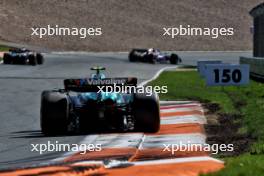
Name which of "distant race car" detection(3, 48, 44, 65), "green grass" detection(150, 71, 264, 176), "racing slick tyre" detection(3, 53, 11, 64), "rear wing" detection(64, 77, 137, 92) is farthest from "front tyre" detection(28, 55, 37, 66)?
"rear wing" detection(64, 77, 137, 92)

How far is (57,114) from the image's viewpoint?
13.0 meters

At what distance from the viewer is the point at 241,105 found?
754 inches

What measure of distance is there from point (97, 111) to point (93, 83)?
2.26ft

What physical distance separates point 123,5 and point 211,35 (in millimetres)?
12398

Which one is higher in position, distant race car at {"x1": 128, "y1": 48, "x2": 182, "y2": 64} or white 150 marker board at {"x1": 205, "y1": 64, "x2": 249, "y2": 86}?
distant race car at {"x1": 128, "y1": 48, "x2": 182, "y2": 64}

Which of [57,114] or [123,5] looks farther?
[123,5]

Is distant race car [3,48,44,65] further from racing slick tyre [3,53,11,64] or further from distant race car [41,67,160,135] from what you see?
distant race car [41,67,160,135]

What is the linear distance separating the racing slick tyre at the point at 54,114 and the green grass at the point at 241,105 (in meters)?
2.88

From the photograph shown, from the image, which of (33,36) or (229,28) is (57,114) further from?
(229,28)

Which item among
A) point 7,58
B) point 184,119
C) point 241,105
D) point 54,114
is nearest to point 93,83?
point 54,114

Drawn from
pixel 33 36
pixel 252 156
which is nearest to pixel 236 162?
pixel 252 156

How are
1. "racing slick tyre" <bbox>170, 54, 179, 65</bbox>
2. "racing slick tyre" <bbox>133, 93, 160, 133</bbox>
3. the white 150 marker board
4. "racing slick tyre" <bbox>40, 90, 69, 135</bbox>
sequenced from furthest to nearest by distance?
"racing slick tyre" <bbox>170, 54, 179, 65</bbox> < the white 150 marker board < "racing slick tyre" <bbox>133, 93, 160, 133</bbox> < "racing slick tyre" <bbox>40, 90, 69, 135</bbox>

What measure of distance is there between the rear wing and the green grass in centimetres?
205

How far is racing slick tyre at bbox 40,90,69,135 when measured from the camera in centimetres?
1296
